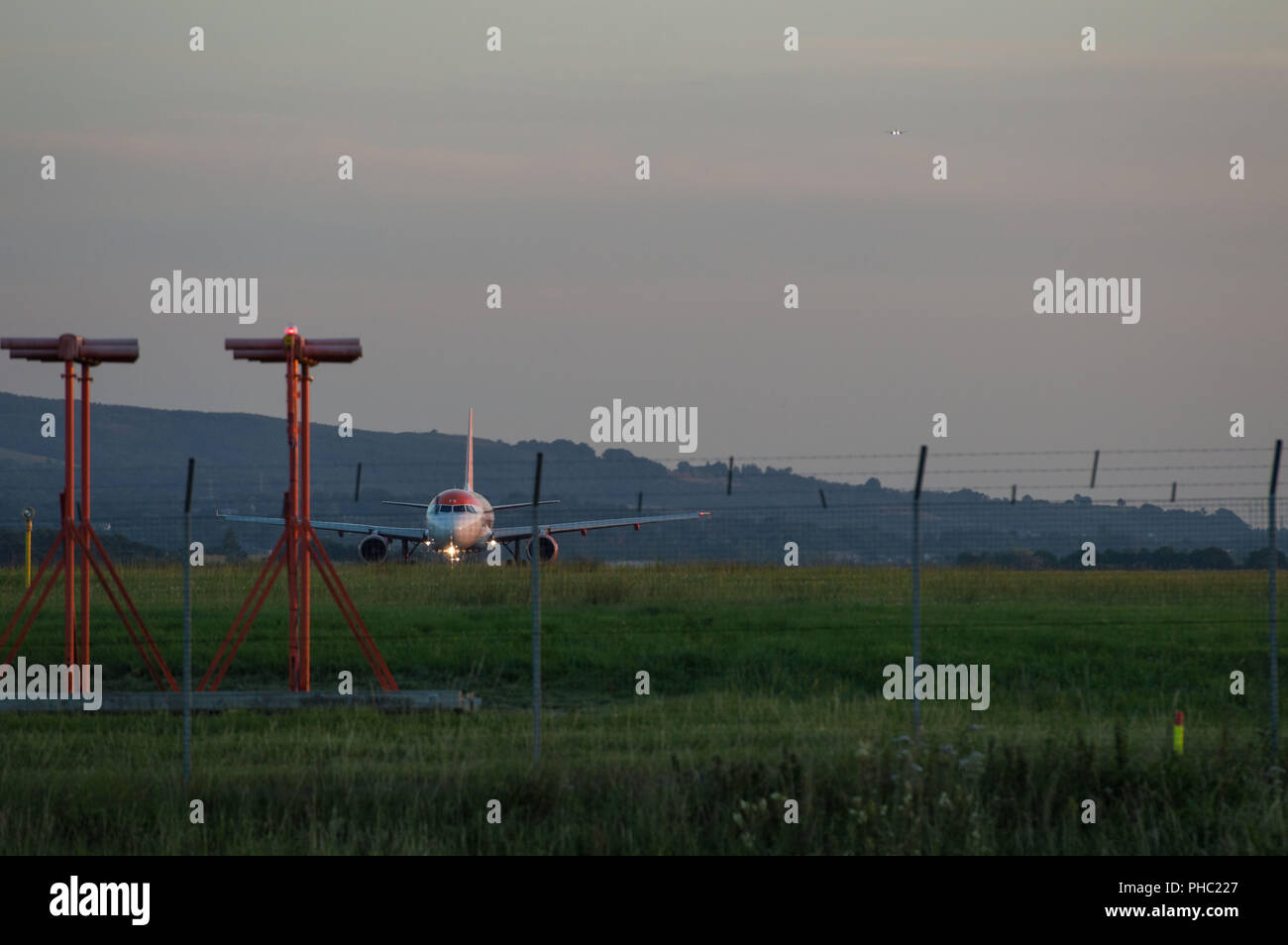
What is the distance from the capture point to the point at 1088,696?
13.9 metres

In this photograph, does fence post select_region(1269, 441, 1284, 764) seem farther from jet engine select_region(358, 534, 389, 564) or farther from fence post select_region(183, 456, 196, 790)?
jet engine select_region(358, 534, 389, 564)

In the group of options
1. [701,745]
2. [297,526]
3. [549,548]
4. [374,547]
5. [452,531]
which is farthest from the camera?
[374,547]

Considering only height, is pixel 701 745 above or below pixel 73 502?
below

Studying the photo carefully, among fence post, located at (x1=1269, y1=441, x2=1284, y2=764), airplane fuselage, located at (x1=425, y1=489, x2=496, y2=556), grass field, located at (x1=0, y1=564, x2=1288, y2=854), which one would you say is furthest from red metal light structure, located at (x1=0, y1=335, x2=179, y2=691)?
airplane fuselage, located at (x1=425, y1=489, x2=496, y2=556)

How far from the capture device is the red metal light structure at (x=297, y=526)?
47.5 feet

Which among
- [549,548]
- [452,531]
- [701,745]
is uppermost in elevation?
[452,531]

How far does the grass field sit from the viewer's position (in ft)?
28.2

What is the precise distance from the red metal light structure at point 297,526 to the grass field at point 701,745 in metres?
1.25

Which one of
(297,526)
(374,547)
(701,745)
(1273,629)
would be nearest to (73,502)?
(297,526)

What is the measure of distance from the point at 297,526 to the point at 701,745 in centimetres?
583

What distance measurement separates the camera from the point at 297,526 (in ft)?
48.8

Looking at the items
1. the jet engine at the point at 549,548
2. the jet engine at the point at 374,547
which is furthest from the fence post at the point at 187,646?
the jet engine at the point at 374,547

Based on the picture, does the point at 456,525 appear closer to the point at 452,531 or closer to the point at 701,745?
the point at 452,531

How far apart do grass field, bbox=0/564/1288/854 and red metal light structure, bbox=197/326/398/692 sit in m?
1.25
